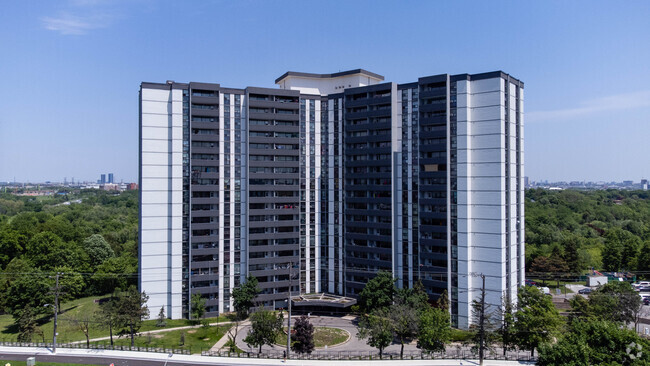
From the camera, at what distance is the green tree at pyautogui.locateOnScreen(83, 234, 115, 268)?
9381 cm

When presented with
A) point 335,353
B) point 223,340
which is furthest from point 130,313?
point 335,353

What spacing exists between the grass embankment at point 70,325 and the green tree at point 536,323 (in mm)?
44353

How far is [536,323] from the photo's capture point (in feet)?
177

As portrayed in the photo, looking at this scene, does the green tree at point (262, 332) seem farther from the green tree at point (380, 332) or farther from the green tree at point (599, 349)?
the green tree at point (599, 349)

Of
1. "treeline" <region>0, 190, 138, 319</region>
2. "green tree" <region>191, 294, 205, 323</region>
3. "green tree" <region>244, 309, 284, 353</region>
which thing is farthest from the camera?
"treeline" <region>0, 190, 138, 319</region>

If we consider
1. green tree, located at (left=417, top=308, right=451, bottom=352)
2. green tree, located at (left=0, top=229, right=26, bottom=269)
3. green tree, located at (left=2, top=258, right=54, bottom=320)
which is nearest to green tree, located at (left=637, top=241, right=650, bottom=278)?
green tree, located at (left=417, top=308, right=451, bottom=352)

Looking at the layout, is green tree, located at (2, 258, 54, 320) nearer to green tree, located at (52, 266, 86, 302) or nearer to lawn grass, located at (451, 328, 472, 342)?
green tree, located at (52, 266, 86, 302)

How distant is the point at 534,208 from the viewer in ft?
558

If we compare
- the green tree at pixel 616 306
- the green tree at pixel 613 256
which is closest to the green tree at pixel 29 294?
the green tree at pixel 616 306

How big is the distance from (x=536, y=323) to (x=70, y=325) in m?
67.8

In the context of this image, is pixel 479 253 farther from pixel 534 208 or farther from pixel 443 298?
pixel 534 208

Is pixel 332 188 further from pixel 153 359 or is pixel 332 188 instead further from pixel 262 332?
pixel 153 359

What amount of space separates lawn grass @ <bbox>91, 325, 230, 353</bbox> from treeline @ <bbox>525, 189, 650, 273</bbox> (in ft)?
242

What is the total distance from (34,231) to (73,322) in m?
49.7
